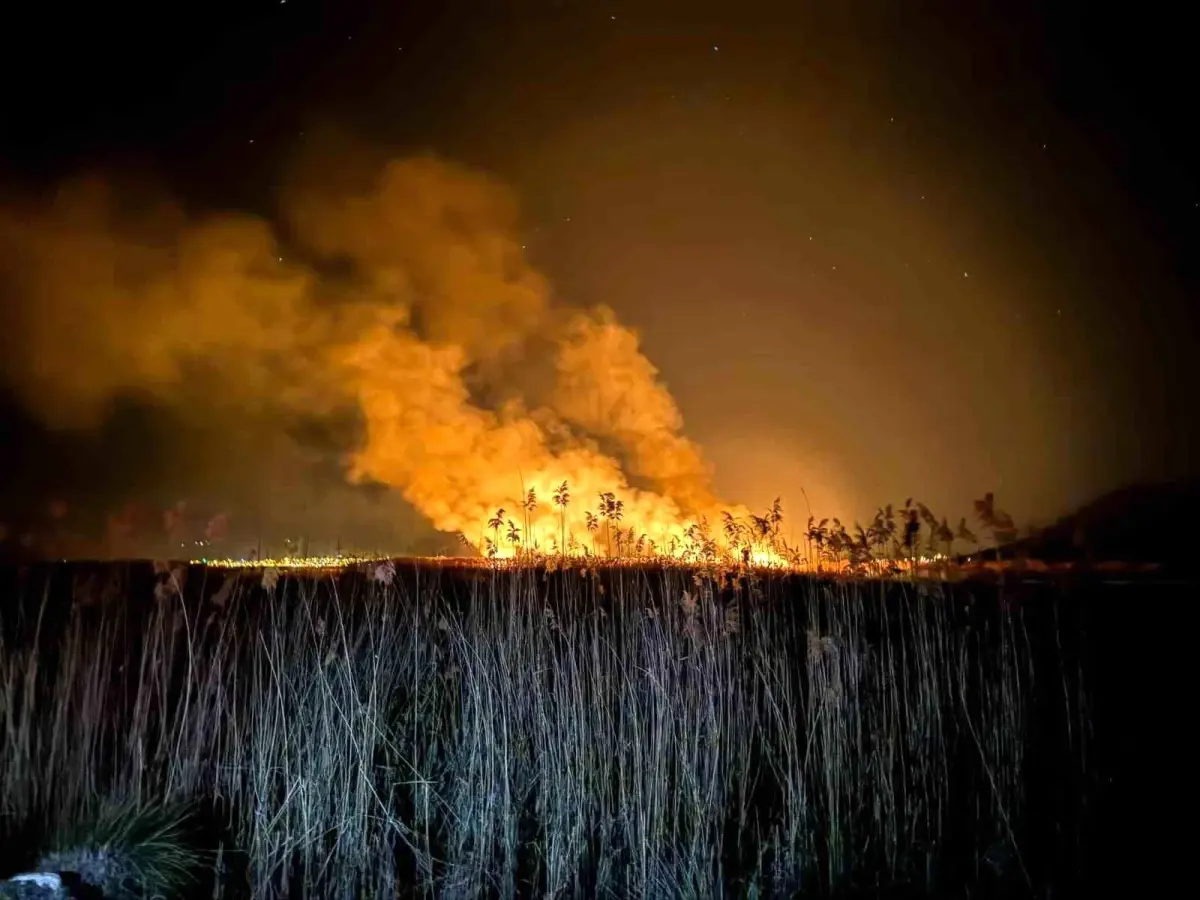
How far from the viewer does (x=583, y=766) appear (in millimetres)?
4723

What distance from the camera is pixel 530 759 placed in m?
4.89

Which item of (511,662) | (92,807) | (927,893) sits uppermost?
(511,662)

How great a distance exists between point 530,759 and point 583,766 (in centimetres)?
37

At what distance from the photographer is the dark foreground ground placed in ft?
14.9

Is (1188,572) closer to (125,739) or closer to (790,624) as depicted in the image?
(790,624)

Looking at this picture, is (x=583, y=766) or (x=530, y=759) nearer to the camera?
Answer: (x=583, y=766)

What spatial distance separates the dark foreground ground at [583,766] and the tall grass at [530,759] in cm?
2

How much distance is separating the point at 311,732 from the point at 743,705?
8.45 feet

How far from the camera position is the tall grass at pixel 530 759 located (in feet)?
14.9

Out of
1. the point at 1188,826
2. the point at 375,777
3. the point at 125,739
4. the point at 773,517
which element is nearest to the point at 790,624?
the point at 773,517

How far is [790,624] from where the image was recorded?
7918 millimetres

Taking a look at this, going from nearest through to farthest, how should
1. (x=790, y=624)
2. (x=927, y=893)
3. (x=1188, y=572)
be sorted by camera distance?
1. (x=927, y=893)
2. (x=790, y=624)
3. (x=1188, y=572)

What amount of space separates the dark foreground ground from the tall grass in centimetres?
2

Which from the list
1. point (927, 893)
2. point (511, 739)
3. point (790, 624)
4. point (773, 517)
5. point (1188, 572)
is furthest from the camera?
point (1188, 572)
